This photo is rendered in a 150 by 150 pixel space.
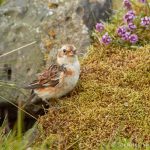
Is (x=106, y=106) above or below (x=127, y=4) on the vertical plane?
below

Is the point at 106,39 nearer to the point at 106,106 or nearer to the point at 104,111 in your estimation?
the point at 106,106

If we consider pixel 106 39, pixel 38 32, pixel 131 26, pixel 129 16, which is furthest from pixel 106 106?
pixel 38 32

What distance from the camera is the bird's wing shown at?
20.4 ft

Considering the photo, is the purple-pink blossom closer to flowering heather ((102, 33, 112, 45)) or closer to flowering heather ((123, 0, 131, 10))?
flowering heather ((102, 33, 112, 45))

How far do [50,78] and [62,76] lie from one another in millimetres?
152

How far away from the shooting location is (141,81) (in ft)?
20.8

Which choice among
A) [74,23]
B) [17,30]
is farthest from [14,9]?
[74,23]

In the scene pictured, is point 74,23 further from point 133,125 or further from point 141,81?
point 133,125

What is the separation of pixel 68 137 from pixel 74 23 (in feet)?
6.66

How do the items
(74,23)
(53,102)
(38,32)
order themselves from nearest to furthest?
(53,102)
(74,23)
(38,32)

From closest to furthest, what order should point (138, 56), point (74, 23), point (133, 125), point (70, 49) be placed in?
point (133, 125) < point (70, 49) < point (138, 56) < point (74, 23)

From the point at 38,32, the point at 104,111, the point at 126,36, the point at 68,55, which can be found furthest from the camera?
the point at 38,32

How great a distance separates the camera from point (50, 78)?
6246mm

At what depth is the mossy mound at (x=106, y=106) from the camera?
574 cm
